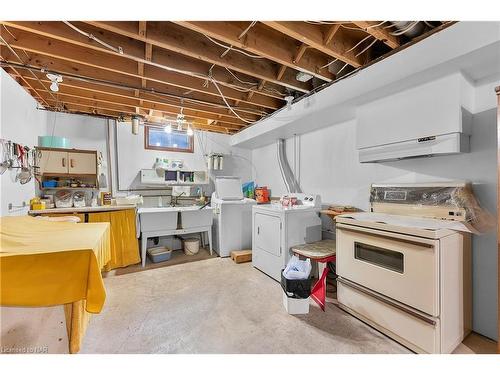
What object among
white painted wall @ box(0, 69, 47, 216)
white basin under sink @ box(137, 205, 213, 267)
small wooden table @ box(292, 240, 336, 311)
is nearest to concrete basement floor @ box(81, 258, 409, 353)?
small wooden table @ box(292, 240, 336, 311)

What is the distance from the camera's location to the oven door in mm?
1487

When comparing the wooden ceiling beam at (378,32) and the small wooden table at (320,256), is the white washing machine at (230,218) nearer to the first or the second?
the small wooden table at (320,256)

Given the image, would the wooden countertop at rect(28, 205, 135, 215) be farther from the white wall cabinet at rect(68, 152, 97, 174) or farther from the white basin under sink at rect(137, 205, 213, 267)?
the white wall cabinet at rect(68, 152, 97, 174)

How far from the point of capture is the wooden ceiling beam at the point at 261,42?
65.3 inches

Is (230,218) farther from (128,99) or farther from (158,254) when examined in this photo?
(128,99)

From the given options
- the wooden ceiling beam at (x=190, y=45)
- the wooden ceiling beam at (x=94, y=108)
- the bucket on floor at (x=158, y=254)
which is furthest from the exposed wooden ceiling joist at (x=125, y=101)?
the bucket on floor at (x=158, y=254)

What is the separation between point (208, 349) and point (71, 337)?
36.5 inches

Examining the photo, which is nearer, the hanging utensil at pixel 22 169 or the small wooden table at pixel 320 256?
A: the small wooden table at pixel 320 256

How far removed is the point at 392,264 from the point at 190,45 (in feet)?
8.65

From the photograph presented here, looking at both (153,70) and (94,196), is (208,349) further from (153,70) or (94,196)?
(94,196)

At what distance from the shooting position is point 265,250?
3.05m

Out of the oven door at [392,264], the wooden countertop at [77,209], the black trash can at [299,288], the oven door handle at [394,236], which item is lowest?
the black trash can at [299,288]

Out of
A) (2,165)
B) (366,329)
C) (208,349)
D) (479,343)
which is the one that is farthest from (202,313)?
Result: (2,165)

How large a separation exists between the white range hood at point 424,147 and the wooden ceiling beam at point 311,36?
93 centimetres
